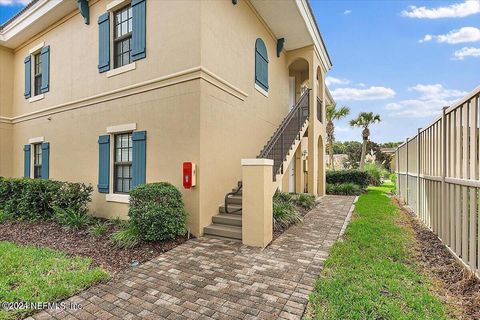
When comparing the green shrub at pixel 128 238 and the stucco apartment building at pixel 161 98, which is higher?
the stucco apartment building at pixel 161 98

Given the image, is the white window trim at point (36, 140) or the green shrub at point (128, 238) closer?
the green shrub at point (128, 238)

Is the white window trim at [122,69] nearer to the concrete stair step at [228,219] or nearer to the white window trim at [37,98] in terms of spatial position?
the white window trim at [37,98]

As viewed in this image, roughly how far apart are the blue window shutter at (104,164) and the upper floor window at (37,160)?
4.38 meters

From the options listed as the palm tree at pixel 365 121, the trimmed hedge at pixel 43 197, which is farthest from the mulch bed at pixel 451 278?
the palm tree at pixel 365 121

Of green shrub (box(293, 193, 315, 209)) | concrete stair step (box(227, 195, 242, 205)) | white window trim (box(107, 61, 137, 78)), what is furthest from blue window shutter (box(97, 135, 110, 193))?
green shrub (box(293, 193, 315, 209))

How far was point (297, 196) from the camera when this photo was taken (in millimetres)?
9523

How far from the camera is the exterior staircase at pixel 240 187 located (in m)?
5.81

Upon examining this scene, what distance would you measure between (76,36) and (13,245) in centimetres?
662

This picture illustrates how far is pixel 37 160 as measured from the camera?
402 inches

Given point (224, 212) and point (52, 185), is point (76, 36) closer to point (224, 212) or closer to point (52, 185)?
point (52, 185)

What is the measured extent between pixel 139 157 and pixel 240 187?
2774 mm

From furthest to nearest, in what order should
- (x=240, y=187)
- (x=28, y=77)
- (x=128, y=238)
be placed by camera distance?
(x=28, y=77)
(x=240, y=187)
(x=128, y=238)

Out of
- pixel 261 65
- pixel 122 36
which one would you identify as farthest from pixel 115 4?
pixel 261 65

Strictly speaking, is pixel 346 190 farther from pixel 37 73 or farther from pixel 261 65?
pixel 37 73
